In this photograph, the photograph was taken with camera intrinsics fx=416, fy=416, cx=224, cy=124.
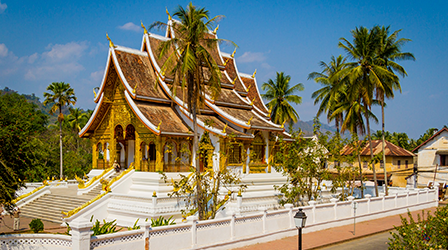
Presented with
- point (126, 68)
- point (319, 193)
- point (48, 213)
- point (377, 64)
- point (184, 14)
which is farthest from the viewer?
point (377, 64)

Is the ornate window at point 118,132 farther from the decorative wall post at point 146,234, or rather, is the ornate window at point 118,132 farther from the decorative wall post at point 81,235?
the decorative wall post at point 81,235

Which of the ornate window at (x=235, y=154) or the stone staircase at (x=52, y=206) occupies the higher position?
the ornate window at (x=235, y=154)

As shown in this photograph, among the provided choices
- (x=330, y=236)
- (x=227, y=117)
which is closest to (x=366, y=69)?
(x=227, y=117)

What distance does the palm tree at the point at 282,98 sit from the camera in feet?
113

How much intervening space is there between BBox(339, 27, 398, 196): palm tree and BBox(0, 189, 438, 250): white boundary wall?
6396 millimetres

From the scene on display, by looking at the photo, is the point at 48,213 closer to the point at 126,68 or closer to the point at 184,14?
the point at 126,68

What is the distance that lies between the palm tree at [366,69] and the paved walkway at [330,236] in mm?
5995

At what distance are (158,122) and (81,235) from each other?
11.3 meters

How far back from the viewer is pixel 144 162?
20.9 metres

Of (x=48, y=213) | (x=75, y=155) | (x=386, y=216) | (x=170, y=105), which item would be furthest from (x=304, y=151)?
(x=75, y=155)

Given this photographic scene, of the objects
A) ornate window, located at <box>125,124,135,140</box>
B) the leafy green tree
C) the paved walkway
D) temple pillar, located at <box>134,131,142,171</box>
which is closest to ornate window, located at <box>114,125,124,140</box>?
ornate window, located at <box>125,124,135,140</box>

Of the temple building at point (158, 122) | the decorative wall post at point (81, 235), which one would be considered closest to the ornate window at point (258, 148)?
the temple building at point (158, 122)

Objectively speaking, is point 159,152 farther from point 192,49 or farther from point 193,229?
point 193,229

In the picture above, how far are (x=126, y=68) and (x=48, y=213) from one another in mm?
8303
